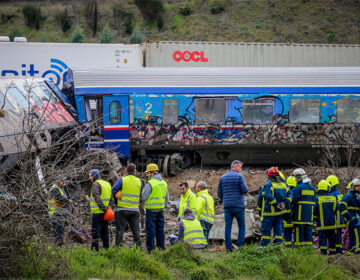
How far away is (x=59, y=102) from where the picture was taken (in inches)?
634

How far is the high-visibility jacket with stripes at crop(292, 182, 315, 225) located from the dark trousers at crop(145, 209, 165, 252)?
8.39 feet

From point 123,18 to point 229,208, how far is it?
4334 centimetres

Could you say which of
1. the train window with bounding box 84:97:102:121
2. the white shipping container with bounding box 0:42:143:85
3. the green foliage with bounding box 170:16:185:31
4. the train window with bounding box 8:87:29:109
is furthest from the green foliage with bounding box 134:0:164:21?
the train window with bounding box 8:87:29:109

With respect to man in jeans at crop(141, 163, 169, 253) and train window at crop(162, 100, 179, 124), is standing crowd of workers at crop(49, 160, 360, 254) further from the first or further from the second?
train window at crop(162, 100, 179, 124)

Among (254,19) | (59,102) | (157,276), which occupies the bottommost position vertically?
(157,276)

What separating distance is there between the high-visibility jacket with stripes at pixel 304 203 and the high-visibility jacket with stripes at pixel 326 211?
0.21m

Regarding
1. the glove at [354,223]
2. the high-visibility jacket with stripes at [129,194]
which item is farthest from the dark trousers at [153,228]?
the glove at [354,223]

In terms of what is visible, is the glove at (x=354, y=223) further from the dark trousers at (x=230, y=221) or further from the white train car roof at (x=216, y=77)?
the white train car roof at (x=216, y=77)

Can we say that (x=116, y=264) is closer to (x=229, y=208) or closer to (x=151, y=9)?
(x=229, y=208)

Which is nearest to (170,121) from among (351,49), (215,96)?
(215,96)

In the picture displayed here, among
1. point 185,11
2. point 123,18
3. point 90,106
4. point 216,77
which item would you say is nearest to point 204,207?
point 216,77

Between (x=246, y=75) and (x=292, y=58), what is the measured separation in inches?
337

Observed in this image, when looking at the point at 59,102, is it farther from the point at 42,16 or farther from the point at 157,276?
the point at 42,16

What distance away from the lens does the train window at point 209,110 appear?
1750cm
